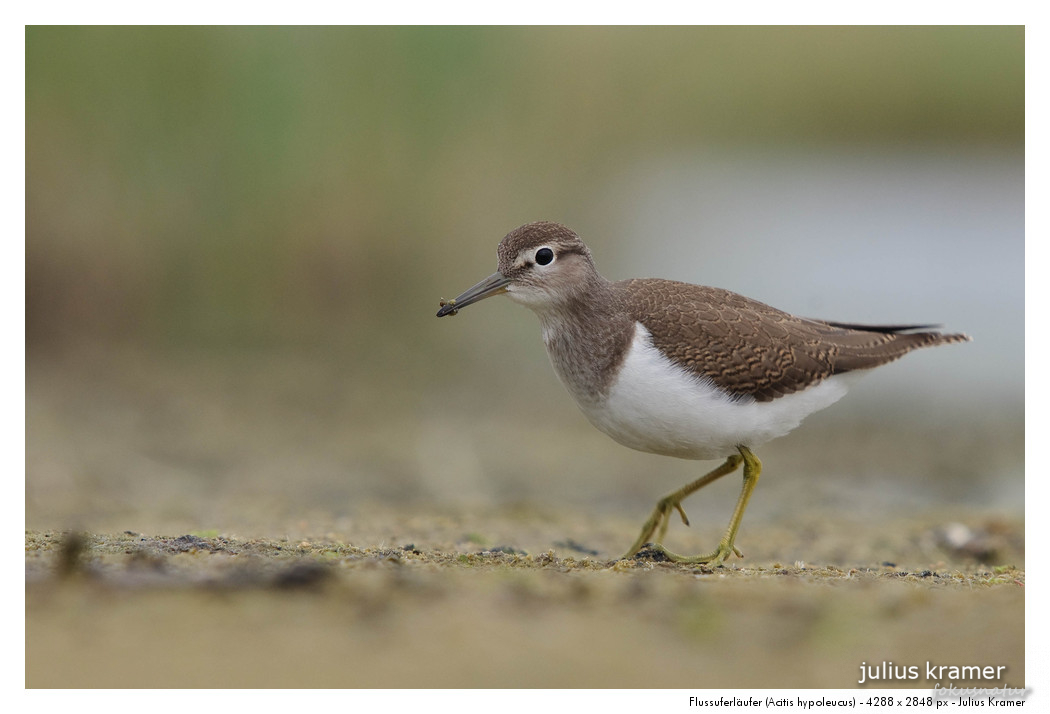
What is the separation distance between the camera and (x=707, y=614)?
552 cm

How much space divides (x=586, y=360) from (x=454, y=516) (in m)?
3.17

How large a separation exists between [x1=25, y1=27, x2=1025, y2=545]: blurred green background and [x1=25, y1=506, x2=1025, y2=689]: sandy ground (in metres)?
2.78

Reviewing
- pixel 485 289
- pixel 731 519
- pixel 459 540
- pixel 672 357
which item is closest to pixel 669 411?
pixel 672 357

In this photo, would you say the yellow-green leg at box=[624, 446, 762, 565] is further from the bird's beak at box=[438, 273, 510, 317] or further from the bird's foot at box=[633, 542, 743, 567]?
the bird's beak at box=[438, 273, 510, 317]

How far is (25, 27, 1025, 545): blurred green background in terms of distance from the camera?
11.4 metres

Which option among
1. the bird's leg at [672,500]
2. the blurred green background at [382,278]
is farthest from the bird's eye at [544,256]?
the blurred green background at [382,278]

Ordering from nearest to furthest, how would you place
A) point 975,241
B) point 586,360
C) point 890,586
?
point 890,586, point 586,360, point 975,241

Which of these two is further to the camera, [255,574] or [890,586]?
[890,586]

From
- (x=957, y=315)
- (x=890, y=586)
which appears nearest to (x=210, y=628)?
(x=890, y=586)

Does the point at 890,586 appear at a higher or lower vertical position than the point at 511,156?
lower

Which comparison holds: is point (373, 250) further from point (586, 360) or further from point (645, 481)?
point (586, 360)

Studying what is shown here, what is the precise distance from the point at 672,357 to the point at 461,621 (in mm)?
2635

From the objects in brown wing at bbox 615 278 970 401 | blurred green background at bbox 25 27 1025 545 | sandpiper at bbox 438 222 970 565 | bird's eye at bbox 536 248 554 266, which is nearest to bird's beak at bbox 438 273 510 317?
sandpiper at bbox 438 222 970 565

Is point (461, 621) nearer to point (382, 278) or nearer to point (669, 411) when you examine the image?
point (669, 411)
